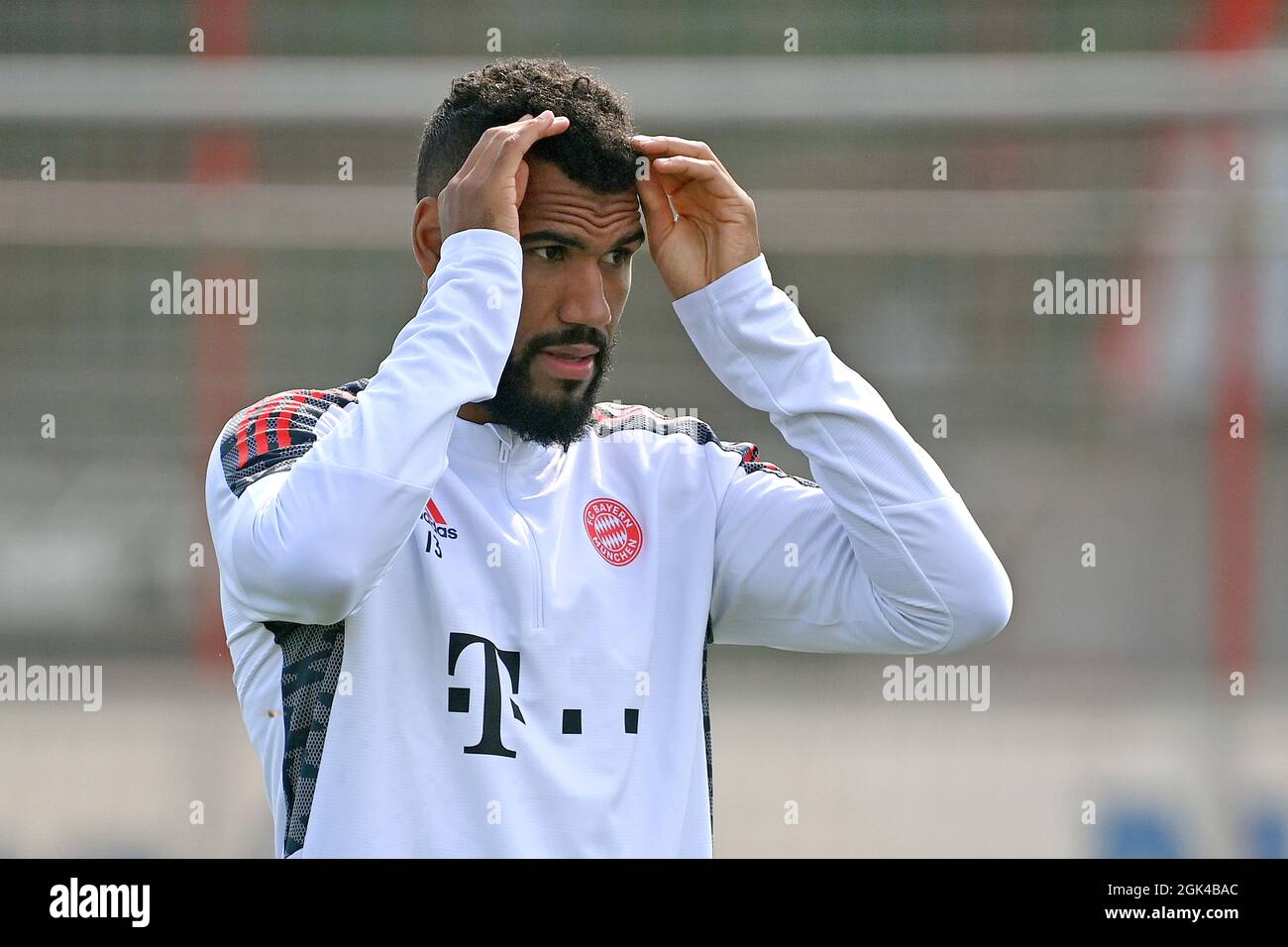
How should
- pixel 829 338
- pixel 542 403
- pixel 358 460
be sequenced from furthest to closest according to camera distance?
pixel 829 338 < pixel 542 403 < pixel 358 460

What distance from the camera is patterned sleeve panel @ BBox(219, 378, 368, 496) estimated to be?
71cm

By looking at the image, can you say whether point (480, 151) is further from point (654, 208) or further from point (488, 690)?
point (488, 690)

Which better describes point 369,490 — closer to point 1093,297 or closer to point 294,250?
point 294,250

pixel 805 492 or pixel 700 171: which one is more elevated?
pixel 700 171

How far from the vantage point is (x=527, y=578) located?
73 centimetres

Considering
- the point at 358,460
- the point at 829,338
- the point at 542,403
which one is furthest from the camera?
the point at 829,338

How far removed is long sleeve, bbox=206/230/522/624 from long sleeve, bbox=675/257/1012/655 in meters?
0.16

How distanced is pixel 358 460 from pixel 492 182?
0.63 feet

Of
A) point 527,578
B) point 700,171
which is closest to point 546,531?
point 527,578

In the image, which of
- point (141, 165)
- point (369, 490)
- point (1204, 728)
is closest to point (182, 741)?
point (141, 165)

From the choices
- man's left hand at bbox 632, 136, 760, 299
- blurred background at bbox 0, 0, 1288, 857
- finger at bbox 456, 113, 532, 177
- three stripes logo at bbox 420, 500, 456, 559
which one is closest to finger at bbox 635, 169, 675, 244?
man's left hand at bbox 632, 136, 760, 299

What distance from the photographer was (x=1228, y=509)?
237cm

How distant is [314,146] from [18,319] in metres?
0.59

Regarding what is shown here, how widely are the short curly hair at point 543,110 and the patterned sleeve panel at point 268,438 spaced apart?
19 centimetres
